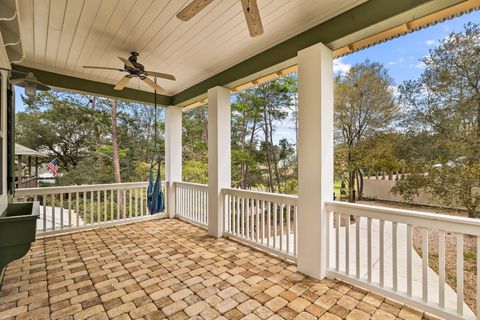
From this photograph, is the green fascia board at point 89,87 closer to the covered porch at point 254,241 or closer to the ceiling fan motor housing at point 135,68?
the covered porch at point 254,241

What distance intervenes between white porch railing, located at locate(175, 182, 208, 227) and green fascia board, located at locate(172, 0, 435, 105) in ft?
6.89

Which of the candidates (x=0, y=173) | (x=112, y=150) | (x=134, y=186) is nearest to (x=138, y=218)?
(x=134, y=186)

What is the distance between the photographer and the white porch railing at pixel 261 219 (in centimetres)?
298

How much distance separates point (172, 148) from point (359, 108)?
3.77 meters

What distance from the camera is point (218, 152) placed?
151 inches

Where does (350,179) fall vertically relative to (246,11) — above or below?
below

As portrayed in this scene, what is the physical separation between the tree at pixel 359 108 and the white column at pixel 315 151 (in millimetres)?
500

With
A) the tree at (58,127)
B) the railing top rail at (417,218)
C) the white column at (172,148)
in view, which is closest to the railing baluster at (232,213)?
the railing top rail at (417,218)

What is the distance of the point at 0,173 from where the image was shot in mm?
2404

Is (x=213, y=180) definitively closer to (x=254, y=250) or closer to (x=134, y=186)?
(x=254, y=250)

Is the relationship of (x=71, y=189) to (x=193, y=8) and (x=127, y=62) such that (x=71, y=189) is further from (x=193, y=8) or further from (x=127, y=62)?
(x=193, y=8)

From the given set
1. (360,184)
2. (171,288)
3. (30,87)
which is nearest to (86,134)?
(30,87)

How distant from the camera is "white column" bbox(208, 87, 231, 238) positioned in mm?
3826

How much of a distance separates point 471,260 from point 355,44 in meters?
2.36
